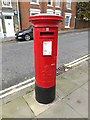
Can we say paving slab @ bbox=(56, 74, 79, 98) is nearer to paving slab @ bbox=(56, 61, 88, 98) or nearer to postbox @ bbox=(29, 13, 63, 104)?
paving slab @ bbox=(56, 61, 88, 98)

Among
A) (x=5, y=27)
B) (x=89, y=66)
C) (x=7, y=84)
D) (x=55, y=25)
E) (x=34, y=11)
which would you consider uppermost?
(x=34, y=11)

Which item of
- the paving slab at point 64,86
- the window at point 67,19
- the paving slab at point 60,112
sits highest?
the window at point 67,19

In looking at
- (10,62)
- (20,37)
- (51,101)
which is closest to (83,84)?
(51,101)

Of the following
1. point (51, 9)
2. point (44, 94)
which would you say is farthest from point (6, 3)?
point (44, 94)

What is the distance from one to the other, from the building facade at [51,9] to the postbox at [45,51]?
1295 cm

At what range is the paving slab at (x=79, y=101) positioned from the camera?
1.98 metres

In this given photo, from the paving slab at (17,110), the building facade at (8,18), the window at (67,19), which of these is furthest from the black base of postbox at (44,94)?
the window at (67,19)

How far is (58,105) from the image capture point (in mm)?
2098

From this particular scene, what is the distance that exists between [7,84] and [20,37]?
7470 mm

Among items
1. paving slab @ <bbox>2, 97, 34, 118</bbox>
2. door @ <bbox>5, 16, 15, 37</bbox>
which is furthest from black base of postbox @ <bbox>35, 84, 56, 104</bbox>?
door @ <bbox>5, 16, 15, 37</bbox>

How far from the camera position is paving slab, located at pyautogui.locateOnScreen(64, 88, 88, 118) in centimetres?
198

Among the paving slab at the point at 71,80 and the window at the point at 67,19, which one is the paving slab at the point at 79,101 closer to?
the paving slab at the point at 71,80

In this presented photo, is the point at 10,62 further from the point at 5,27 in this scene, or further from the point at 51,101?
the point at 5,27

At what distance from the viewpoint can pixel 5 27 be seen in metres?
12.3
